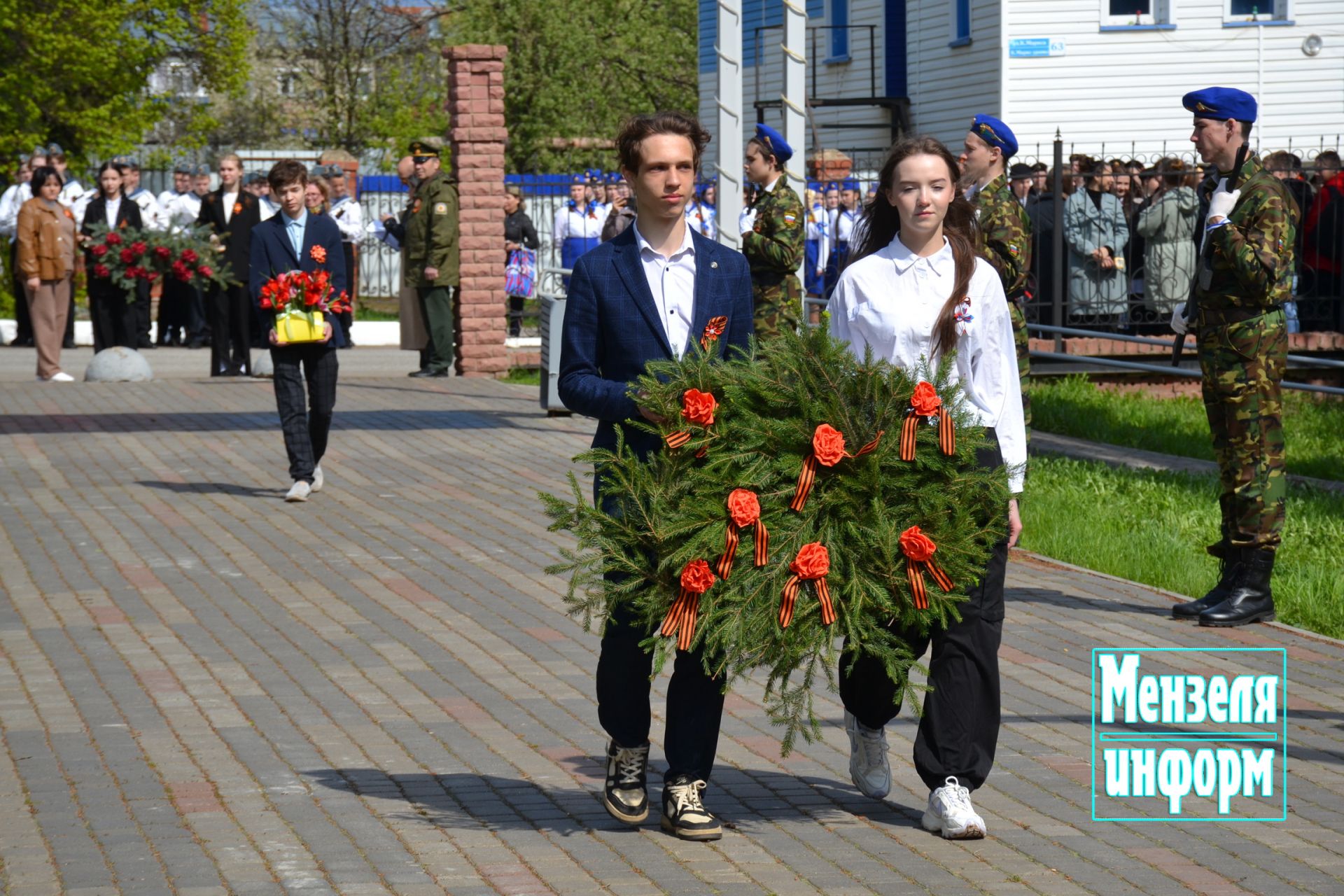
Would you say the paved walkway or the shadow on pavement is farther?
the shadow on pavement

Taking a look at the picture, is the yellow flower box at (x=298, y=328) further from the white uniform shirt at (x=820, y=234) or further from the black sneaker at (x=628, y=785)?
the white uniform shirt at (x=820, y=234)

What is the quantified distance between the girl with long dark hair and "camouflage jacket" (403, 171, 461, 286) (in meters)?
3.30

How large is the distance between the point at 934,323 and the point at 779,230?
6.26m

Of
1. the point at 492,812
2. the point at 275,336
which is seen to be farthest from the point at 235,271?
the point at 492,812

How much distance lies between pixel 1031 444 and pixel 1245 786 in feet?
26.8

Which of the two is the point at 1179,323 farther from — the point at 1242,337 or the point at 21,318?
A: the point at 21,318

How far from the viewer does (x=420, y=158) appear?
60.8 ft

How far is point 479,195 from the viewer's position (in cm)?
1878

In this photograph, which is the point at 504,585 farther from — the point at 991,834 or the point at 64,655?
the point at 991,834

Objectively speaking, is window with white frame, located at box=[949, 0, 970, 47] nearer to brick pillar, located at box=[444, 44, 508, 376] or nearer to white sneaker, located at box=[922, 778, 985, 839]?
brick pillar, located at box=[444, 44, 508, 376]

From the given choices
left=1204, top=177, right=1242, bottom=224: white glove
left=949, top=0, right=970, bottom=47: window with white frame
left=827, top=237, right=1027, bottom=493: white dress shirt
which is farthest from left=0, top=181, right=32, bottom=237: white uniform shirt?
left=827, top=237, right=1027, bottom=493: white dress shirt

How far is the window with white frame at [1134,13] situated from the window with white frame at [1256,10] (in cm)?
94

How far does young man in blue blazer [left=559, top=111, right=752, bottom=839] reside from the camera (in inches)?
191

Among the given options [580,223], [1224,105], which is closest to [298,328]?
[1224,105]
